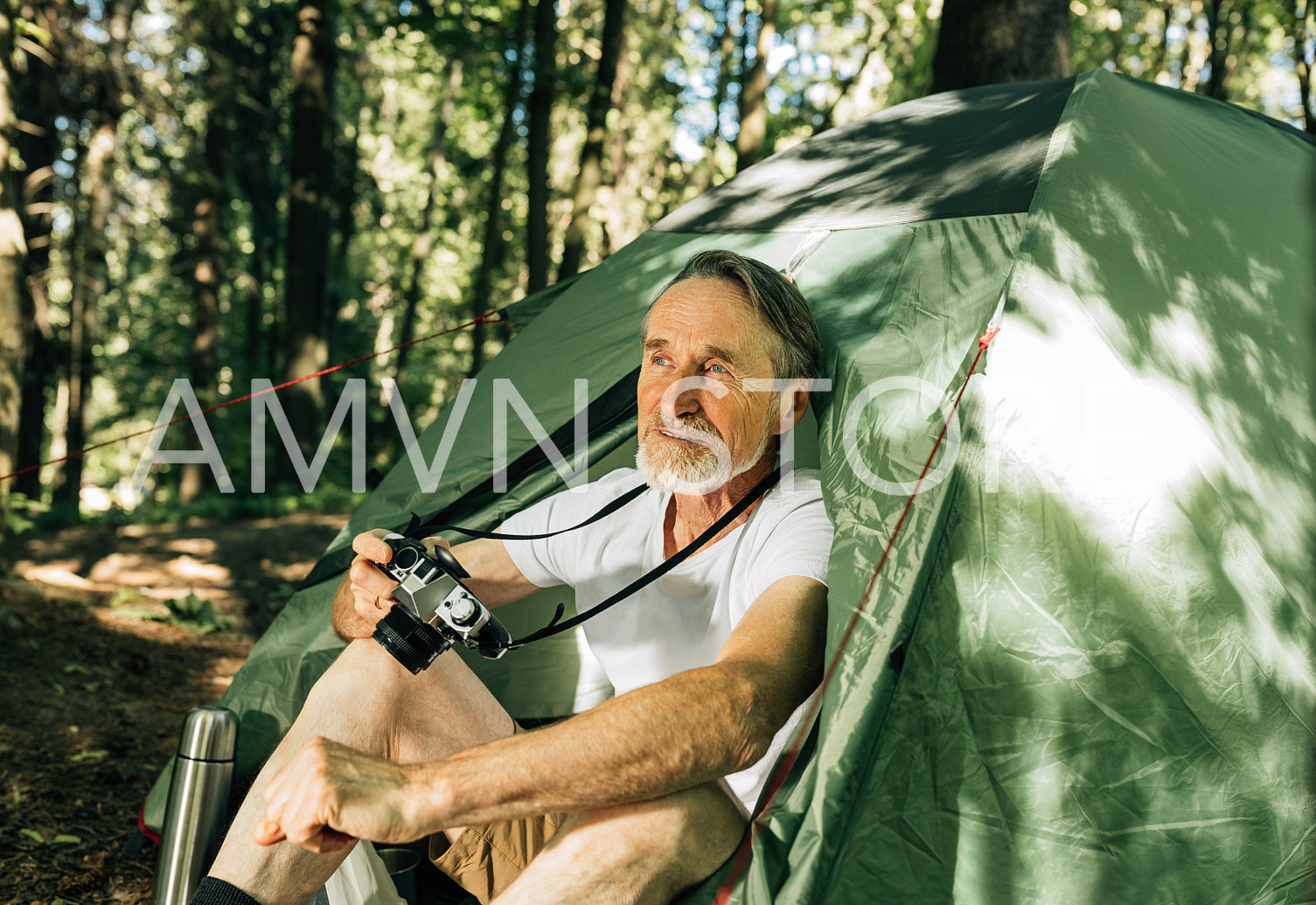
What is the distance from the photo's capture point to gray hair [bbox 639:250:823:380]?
2.26m

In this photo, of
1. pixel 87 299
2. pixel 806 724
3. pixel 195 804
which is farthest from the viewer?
pixel 87 299

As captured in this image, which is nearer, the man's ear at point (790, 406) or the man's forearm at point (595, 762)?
the man's forearm at point (595, 762)

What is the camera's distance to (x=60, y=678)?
3.84m

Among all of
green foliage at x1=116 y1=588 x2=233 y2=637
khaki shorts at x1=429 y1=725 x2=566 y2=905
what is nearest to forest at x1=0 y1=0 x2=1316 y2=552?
green foliage at x1=116 y1=588 x2=233 y2=637

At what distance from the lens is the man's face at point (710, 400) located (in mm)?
2217

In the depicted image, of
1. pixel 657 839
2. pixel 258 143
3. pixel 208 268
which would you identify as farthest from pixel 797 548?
pixel 258 143

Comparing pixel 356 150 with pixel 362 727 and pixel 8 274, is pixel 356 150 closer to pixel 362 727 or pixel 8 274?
pixel 8 274

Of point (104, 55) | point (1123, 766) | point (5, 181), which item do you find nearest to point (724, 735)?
point (1123, 766)

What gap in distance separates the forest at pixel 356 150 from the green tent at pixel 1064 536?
1638mm

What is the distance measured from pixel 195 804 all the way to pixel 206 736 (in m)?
0.17

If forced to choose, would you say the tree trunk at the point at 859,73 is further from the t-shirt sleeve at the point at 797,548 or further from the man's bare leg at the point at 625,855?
the man's bare leg at the point at 625,855

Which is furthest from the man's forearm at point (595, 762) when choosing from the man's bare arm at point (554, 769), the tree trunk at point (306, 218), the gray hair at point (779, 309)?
the tree trunk at point (306, 218)

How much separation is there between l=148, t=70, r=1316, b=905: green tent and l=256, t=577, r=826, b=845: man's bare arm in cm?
22

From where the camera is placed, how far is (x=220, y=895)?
1.81 m
